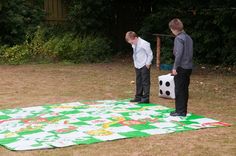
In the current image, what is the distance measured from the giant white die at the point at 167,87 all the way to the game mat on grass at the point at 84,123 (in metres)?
0.67

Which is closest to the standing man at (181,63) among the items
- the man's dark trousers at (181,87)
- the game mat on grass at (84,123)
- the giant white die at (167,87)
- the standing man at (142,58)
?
the man's dark trousers at (181,87)

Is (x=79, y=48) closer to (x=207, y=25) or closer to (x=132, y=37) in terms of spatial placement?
(x=207, y=25)

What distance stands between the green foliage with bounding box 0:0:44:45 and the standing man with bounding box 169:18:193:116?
1041 centimetres

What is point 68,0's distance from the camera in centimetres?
1925

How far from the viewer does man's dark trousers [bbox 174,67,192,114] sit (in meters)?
7.67

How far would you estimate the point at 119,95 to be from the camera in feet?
32.7

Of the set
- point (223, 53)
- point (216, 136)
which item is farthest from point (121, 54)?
point (216, 136)

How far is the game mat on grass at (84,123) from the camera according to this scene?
20.5 feet

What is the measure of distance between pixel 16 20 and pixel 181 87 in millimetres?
10567

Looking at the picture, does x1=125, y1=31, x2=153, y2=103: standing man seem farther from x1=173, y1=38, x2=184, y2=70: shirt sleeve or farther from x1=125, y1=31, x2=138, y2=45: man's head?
x1=173, y1=38, x2=184, y2=70: shirt sleeve

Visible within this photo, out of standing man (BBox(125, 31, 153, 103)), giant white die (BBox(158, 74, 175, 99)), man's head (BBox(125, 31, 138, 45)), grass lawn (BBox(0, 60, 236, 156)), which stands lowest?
grass lawn (BBox(0, 60, 236, 156))

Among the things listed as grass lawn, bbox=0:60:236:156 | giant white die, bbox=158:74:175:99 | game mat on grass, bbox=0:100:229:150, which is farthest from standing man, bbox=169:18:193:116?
giant white die, bbox=158:74:175:99

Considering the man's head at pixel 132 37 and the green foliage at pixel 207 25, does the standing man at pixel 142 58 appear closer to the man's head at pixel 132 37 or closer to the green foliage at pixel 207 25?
the man's head at pixel 132 37

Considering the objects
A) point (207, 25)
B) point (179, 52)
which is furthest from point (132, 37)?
point (207, 25)
